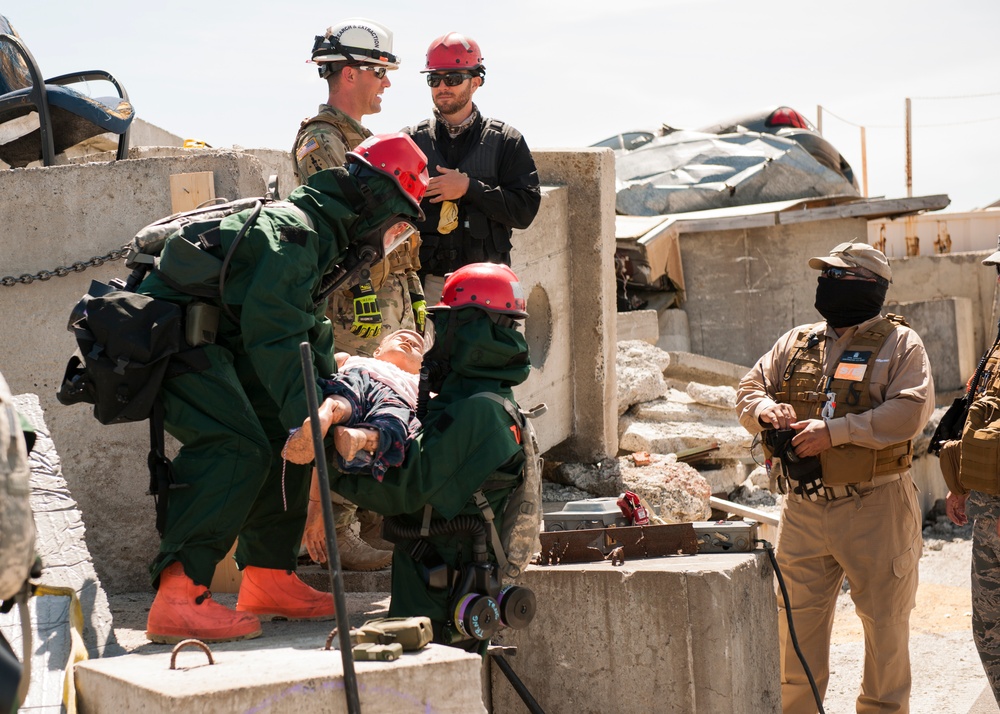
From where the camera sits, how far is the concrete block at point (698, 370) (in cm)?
1047

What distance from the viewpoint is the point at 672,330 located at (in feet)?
42.7

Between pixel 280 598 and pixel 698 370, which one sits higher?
pixel 280 598

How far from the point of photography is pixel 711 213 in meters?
13.5

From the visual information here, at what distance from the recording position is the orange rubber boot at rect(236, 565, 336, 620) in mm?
4090

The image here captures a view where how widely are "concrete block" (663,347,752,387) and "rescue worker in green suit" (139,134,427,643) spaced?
264 inches

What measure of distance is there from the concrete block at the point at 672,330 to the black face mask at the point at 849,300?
7655 mm

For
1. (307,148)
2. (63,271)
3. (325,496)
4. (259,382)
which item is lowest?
(325,496)

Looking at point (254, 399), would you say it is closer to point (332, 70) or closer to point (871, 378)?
point (332, 70)

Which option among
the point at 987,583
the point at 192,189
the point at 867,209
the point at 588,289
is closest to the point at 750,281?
the point at 867,209

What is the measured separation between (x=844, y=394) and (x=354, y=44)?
2559 mm

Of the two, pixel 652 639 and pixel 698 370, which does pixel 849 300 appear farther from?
pixel 698 370

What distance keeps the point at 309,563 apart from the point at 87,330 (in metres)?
1.75

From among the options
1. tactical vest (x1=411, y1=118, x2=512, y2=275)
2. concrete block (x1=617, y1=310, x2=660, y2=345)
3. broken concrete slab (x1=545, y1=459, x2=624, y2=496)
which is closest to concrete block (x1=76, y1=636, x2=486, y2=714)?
tactical vest (x1=411, y1=118, x2=512, y2=275)

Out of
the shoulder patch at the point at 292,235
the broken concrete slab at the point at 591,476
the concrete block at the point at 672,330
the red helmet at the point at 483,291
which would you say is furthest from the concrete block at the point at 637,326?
the shoulder patch at the point at 292,235
